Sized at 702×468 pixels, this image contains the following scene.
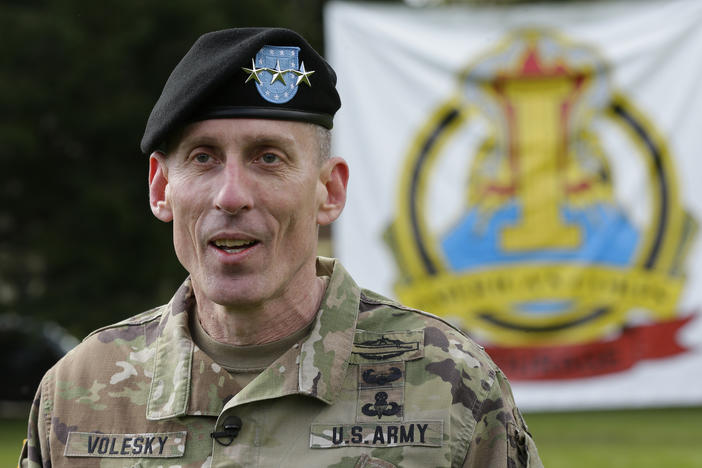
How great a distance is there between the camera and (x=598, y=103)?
864 centimetres

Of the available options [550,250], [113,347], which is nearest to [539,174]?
[550,250]

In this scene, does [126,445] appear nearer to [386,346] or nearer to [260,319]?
[260,319]

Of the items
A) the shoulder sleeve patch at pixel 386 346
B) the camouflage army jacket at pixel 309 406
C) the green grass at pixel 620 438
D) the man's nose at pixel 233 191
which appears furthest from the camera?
the green grass at pixel 620 438

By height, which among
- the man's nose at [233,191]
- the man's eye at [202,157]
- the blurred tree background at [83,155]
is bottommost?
the man's nose at [233,191]

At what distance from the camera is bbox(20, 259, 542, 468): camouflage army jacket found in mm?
2166

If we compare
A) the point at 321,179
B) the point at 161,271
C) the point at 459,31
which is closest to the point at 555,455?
the point at 459,31

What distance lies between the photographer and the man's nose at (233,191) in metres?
2.06

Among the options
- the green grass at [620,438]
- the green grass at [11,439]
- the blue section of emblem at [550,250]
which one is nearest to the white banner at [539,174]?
the blue section of emblem at [550,250]

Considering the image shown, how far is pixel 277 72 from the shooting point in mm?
2213

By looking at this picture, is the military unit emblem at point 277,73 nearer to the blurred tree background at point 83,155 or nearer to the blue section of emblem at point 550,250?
the blue section of emblem at point 550,250

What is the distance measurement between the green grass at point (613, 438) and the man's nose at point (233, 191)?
21.0ft

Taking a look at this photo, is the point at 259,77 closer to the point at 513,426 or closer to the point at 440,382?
the point at 440,382

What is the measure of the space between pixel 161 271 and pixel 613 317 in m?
6.11

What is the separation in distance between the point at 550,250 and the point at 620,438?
2172 millimetres
